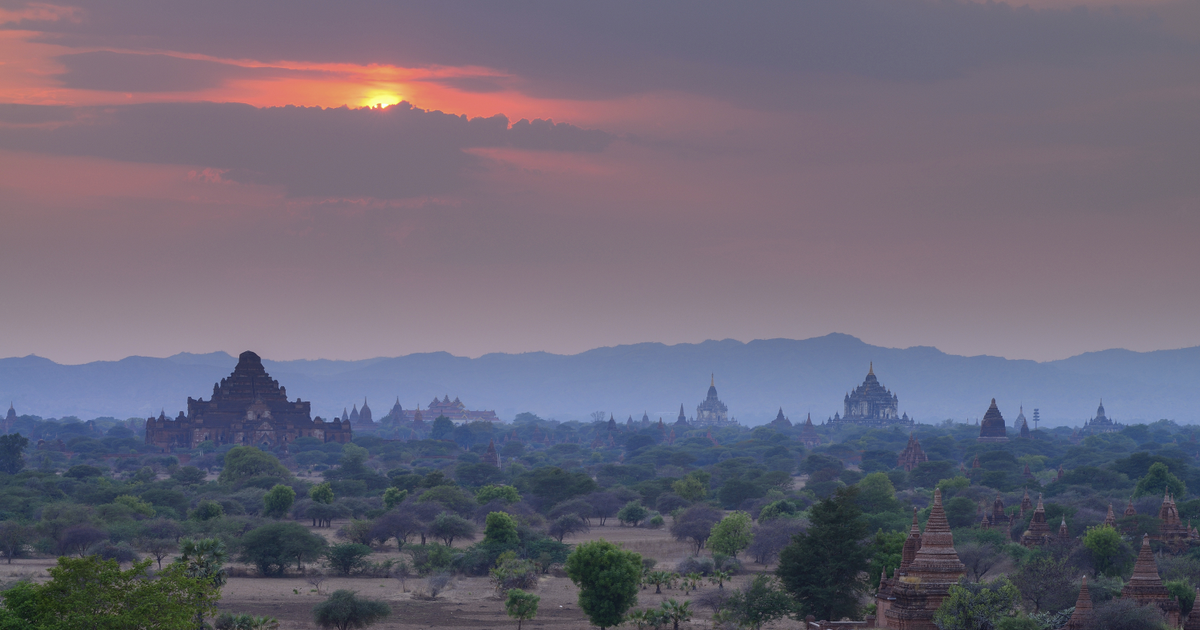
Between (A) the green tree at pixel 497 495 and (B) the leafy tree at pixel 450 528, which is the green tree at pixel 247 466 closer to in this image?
(A) the green tree at pixel 497 495

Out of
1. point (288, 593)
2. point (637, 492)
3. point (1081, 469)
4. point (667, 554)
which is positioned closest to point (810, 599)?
point (288, 593)

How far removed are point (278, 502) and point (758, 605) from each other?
54158 millimetres

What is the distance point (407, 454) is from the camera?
621 feet

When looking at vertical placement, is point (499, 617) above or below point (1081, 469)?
below

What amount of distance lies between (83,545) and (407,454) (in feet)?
368

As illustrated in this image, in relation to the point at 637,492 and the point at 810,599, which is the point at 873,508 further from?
the point at 810,599

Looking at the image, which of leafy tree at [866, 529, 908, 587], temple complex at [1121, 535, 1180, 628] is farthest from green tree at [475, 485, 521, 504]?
temple complex at [1121, 535, 1180, 628]

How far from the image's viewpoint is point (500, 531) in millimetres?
76000

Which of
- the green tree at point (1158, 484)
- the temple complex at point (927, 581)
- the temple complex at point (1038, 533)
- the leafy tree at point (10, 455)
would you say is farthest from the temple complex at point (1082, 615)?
the leafy tree at point (10, 455)

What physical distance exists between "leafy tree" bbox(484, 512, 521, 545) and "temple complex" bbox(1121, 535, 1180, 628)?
124ft

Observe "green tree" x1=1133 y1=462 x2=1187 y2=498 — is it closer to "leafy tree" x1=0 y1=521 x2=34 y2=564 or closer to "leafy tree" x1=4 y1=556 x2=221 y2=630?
"leafy tree" x1=0 y1=521 x2=34 y2=564

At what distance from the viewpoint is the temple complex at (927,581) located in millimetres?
43438

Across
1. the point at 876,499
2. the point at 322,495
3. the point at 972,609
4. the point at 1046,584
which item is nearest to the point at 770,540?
the point at 876,499

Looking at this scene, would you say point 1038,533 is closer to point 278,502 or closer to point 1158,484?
point 1158,484
